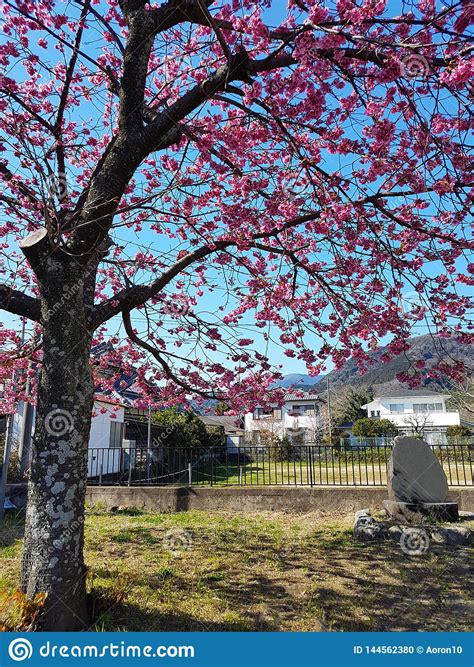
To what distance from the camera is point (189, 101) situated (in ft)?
13.5

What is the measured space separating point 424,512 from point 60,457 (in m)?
6.31

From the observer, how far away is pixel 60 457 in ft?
12.5

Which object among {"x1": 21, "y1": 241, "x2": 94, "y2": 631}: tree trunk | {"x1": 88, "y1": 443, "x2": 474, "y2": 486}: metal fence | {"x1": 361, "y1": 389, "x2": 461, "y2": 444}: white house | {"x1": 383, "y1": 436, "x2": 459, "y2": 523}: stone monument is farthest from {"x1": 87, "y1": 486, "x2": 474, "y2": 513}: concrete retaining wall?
{"x1": 361, "y1": 389, "x2": 461, "y2": 444}: white house

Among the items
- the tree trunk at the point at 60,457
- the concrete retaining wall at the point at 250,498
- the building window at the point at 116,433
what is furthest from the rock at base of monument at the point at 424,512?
the building window at the point at 116,433

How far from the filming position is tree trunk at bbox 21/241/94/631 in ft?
12.0

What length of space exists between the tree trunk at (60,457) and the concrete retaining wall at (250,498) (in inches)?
228

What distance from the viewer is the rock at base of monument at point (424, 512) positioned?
7324 millimetres

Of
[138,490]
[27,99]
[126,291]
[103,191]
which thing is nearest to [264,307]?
[126,291]

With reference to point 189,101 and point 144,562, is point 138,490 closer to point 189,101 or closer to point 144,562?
point 144,562

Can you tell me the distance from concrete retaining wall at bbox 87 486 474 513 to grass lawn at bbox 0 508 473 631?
1.06 meters

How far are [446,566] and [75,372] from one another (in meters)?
5.23

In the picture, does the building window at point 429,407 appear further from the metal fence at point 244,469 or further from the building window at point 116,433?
the building window at point 116,433

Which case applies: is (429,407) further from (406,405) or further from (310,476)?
(310,476)

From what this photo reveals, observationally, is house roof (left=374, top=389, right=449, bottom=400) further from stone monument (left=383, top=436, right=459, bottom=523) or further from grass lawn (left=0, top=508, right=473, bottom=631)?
grass lawn (left=0, top=508, right=473, bottom=631)
